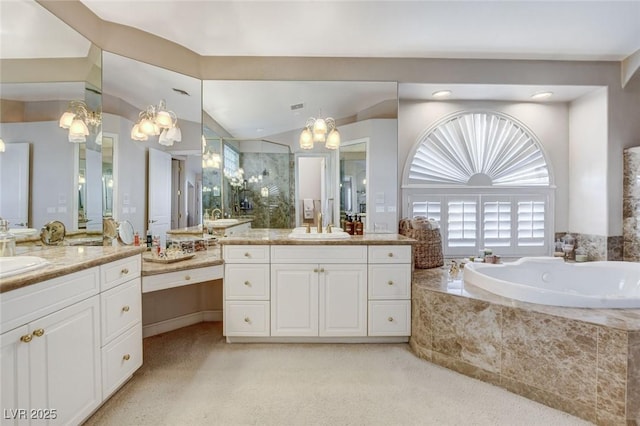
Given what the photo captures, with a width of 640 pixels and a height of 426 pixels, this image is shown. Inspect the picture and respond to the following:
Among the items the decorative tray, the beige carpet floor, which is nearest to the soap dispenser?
the decorative tray

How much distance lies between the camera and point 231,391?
1.92 m

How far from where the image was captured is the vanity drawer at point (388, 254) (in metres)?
2.49

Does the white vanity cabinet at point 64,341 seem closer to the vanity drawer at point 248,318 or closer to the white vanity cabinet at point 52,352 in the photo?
the white vanity cabinet at point 52,352

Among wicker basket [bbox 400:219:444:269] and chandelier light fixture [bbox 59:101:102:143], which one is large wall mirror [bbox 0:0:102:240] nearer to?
chandelier light fixture [bbox 59:101:102:143]

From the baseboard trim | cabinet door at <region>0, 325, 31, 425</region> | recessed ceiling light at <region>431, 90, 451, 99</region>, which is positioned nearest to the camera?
cabinet door at <region>0, 325, 31, 425</region>

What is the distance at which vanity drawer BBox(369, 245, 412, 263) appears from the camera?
249 cm

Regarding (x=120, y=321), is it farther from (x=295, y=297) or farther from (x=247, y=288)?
(x=295, y=297)

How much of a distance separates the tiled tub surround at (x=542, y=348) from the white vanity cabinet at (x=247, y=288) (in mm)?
1261

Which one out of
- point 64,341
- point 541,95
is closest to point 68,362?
point 64,341

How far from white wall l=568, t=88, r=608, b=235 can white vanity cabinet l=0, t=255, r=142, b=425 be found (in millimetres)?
4269

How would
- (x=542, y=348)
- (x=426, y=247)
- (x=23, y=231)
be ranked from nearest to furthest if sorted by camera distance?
(x=542, y=348) < (x=23, y=231) < (x=426, y=247)

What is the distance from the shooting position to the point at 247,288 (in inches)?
98.6

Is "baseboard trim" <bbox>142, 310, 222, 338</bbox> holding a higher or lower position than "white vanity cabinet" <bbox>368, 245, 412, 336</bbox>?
lower

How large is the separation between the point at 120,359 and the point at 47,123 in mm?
1601
